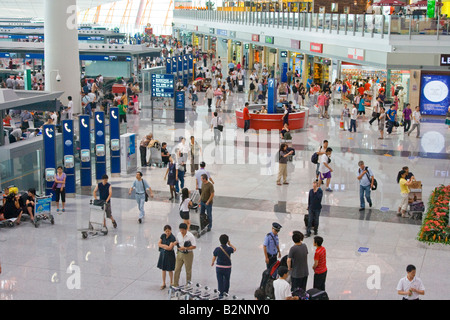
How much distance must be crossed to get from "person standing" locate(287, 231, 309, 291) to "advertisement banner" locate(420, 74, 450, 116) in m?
22.8

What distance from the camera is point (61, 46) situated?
32.6 m

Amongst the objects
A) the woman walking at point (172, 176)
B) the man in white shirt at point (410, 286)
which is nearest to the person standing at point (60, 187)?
the woman walking at point (172, 176)

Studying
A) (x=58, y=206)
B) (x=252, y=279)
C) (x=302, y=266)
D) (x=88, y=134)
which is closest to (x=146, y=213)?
(x=58, y=206)

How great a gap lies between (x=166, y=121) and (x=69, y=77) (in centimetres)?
597

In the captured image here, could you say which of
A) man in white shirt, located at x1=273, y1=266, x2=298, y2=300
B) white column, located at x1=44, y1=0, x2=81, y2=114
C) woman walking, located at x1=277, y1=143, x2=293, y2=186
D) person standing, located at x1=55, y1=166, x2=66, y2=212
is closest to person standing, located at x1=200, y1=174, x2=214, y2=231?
person standing, located at x1=55, y1=166, x2=66, y2=212

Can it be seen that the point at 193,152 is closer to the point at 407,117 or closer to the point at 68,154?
the point at 68,154

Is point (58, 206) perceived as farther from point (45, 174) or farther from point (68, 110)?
point (68, 110)

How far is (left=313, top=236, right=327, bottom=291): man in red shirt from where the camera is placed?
34.6 ft

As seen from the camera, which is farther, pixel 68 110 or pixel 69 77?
pixel 69 77

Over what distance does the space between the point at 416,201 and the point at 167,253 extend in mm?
6971

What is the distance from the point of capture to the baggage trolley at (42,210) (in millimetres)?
14716

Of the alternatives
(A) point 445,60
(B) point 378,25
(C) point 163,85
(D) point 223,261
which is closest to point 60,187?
(D) point 223,261

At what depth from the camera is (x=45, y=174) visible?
55.3 ft

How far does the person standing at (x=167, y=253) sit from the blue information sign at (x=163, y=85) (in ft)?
66.7
